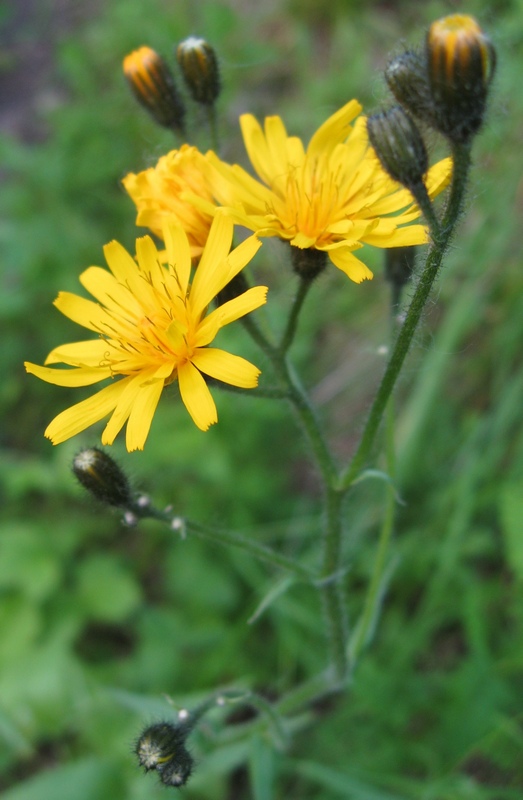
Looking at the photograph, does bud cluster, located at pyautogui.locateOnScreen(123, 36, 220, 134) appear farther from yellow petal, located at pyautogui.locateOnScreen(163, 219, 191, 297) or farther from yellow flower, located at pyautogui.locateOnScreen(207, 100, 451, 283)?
yellow petal, located at pyautogui.locateOnScreen(163, 219, 191, 297)

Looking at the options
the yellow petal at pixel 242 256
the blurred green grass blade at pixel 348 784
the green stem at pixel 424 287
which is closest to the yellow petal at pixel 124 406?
the yellow petal at pixel 242 256

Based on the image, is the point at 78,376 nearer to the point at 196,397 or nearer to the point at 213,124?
the point at 196,397

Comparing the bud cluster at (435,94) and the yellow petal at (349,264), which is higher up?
the bud cluster at (435,94)

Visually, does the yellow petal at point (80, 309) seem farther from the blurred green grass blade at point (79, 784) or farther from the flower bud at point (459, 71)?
the blurred green grass blade at point (79, 784)

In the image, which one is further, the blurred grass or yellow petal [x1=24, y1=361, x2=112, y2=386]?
the blurred grass

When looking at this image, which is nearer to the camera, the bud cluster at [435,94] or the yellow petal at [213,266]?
the bud cluster at [435,94]

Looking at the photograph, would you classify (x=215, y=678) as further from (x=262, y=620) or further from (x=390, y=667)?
(x=390, y=667)

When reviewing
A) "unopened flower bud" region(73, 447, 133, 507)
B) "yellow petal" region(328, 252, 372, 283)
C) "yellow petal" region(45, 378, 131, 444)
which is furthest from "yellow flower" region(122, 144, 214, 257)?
"unopened flower bud" region(73, 447, 133, 507)
